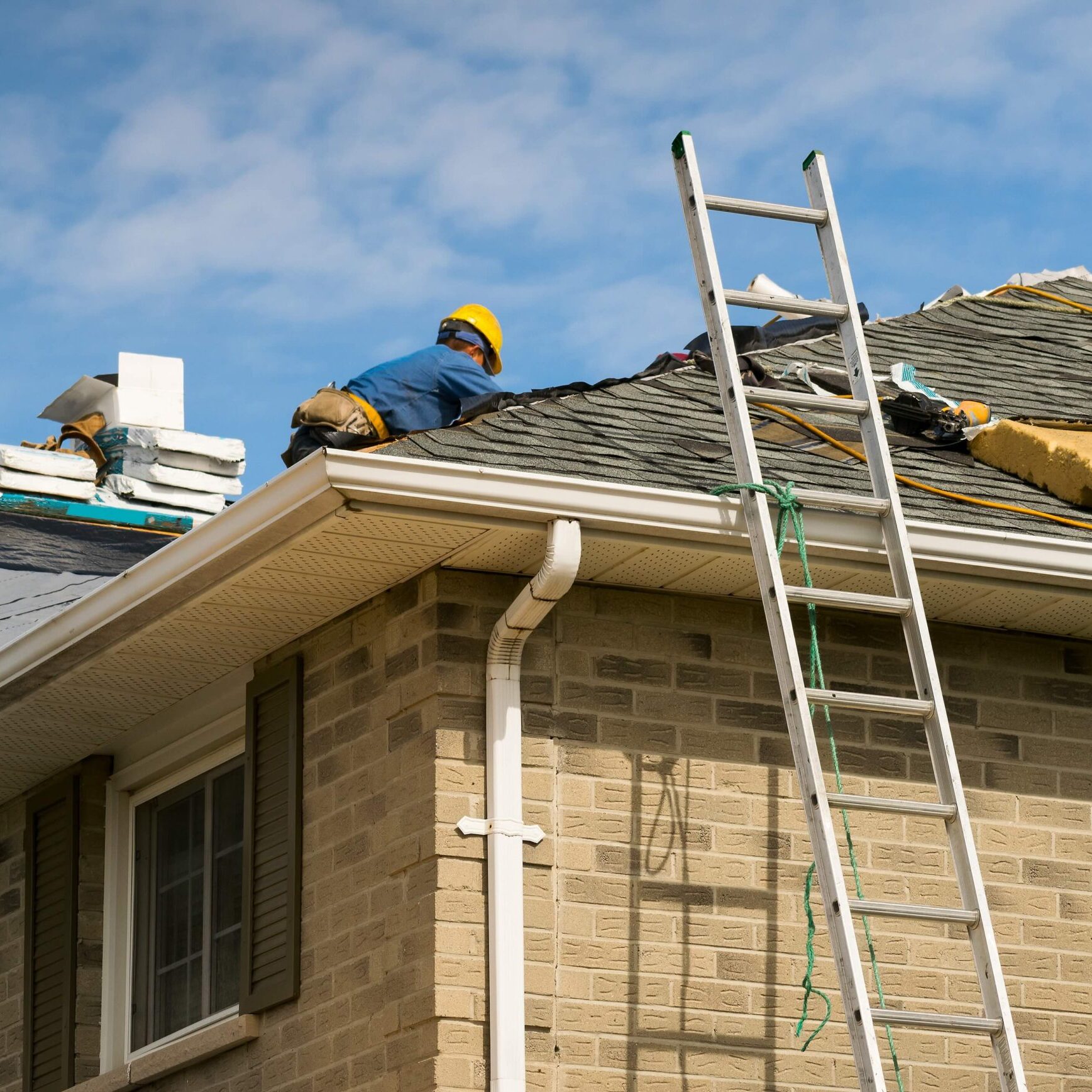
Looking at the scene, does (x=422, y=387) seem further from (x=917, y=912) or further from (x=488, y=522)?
(x=917, y=912)

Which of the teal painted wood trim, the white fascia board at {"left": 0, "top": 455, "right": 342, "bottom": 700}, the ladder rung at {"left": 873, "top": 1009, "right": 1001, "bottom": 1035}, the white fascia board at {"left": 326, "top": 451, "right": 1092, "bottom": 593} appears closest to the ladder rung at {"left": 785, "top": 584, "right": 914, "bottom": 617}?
the white fascia board at {"left": 326, "top": 451, "right": 1092, "bottom": 593}

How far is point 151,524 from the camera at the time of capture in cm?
1314

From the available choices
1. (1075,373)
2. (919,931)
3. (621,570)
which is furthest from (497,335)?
(919,931)

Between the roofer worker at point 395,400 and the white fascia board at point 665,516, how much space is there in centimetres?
214

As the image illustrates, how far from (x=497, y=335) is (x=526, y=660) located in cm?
373

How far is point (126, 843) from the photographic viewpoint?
905 cm

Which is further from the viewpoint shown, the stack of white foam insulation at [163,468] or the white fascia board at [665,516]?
the stack of white foam insulation at [163,468]

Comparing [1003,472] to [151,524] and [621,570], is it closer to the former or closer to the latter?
[621,570]

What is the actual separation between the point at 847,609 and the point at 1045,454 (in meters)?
1.32

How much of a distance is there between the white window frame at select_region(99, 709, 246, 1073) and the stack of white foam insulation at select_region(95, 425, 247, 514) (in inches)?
180

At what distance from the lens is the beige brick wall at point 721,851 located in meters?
6.95

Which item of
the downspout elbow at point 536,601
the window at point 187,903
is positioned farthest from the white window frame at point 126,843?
the downspout elbow at point 536,601

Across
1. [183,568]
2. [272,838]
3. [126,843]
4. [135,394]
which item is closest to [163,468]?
[135,394]

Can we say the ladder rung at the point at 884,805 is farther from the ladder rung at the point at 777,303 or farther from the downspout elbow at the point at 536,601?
the ladder rung at the point at 777,303
